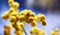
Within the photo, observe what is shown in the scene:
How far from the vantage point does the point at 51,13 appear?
0.76 m

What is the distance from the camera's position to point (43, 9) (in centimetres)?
76

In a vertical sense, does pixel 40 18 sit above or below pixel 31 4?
below

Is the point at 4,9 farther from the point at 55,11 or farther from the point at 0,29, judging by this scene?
the point at 55,11

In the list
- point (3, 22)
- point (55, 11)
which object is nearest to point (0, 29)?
point (3, 22)

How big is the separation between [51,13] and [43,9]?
0.06 metres

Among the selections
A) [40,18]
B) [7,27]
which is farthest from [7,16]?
[40,18]

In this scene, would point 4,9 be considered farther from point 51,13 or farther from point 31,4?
point 51,13

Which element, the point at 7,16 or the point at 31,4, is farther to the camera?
the point at 31,4

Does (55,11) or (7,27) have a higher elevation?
(55,11)

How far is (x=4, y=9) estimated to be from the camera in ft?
2.29

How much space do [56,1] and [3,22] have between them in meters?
0.37

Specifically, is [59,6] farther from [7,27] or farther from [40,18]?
[7,27]

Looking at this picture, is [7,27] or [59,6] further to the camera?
[59,6]

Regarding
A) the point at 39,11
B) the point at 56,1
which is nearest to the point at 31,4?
the point at 39,11
